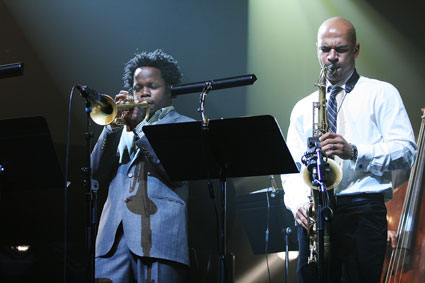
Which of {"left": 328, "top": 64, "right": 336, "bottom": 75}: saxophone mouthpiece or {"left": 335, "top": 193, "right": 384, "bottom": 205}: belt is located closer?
{"left": 335, "top": 193, "right": 384, "bottom": 205}: belt

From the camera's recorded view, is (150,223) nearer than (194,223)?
Yes

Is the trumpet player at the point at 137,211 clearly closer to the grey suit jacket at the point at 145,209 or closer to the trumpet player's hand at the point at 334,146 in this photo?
the grey suit jacket at the point at 145,209

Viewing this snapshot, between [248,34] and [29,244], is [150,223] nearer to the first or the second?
[29,244]

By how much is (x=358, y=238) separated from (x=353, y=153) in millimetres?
435

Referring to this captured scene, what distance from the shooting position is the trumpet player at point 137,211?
115 inches

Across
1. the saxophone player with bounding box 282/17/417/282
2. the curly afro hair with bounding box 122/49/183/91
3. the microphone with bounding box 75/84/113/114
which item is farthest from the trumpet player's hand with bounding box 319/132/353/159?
the curly afro hair with bounding box 122/49/183/91

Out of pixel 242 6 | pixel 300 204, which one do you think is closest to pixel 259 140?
pixel 300 204

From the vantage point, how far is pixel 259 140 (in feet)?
8.72

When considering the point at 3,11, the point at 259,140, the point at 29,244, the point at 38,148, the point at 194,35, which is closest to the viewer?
the point at 259,140

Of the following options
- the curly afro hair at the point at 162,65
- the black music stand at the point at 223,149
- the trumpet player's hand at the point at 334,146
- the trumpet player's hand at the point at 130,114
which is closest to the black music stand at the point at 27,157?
the trumpet player's hand at the point at 130,114

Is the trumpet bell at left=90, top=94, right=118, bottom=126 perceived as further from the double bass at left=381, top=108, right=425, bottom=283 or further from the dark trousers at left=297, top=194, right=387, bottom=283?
the double bass at left=381, top=108, right=425, bottom=283

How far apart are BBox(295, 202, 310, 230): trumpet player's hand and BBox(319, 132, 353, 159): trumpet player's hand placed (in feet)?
1.28

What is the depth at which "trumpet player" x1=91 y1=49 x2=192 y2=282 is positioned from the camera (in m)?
2.92

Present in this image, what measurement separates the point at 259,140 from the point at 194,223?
6.36 ft
